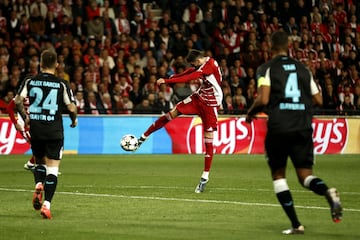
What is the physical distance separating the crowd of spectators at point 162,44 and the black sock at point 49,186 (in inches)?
480

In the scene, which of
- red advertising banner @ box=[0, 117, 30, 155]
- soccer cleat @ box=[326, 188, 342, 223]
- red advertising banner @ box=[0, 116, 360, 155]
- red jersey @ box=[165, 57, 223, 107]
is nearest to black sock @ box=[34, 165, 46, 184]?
red jersey @ box=[165, 57, 223, 107]

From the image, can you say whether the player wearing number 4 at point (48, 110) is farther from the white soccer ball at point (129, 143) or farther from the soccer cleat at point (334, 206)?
the white soccer ball at point (129, 143)

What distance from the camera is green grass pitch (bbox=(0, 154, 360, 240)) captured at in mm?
9820

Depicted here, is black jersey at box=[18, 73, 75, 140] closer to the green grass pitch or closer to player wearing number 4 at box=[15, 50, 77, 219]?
player wearing number 4 at box=[15, 50, 77, 219]

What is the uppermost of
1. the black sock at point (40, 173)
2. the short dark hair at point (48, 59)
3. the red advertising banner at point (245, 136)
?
the short dark hair at point (48, 59)

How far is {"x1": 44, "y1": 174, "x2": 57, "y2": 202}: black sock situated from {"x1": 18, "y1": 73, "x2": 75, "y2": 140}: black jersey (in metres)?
0.50

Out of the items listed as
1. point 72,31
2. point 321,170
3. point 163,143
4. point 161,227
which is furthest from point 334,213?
point 72,31

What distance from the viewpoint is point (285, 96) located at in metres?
9.42

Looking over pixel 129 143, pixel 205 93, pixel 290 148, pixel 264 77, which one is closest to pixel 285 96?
pixel 264 77

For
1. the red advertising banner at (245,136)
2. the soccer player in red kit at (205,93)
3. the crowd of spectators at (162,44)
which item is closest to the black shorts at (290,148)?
the soccer player in red kit at (205,93)

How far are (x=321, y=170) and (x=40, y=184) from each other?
9494 mm

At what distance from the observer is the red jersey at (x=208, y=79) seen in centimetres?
1475

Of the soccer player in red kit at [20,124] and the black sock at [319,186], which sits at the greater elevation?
the black sock at [319,186]

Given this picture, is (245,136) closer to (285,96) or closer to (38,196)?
(38,196)
